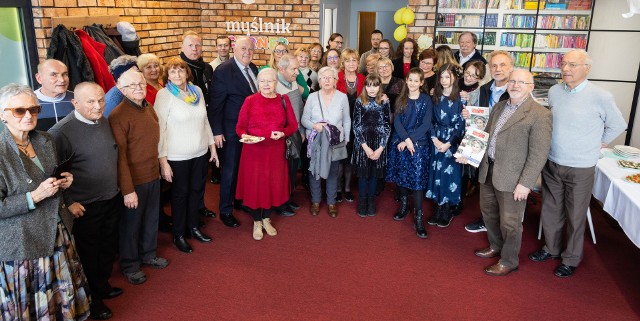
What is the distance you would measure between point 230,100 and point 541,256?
3008 millimetres

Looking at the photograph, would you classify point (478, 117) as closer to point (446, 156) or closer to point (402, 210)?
point (446, 156)

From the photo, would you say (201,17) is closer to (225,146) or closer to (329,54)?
(329,54)

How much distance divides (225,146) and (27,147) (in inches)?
82.3

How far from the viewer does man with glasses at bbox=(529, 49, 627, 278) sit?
10.8ft

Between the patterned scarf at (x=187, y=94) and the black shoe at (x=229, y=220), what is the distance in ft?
4.23

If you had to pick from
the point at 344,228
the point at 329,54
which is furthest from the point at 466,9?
the point at 344,228

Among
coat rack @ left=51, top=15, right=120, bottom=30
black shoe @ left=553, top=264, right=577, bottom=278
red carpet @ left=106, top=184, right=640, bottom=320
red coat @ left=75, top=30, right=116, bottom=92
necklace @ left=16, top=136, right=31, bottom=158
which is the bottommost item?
red carpet @ left=106, top=184, right=640, bottom=320

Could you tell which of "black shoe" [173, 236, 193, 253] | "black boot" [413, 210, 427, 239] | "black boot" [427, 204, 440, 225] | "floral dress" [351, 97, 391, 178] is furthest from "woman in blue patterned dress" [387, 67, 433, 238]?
"black shoe" [173, 236, 193, 253]

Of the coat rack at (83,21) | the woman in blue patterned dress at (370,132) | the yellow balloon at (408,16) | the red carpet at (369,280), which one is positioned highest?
the yellow balloon at (408,16)

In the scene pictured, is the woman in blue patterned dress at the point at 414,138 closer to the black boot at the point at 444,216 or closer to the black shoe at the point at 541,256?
the black boot at the point at 444,216

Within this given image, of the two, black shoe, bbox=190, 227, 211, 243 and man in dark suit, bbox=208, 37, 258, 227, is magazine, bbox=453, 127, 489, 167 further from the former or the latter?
black shoe, bbox=190, 227, 211, 243

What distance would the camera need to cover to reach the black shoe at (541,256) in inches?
151

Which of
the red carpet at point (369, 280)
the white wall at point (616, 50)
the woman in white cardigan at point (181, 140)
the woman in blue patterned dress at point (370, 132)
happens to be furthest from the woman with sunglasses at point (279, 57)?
the white wall at point (616, 50)

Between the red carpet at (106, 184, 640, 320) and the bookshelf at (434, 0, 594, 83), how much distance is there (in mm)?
3823
